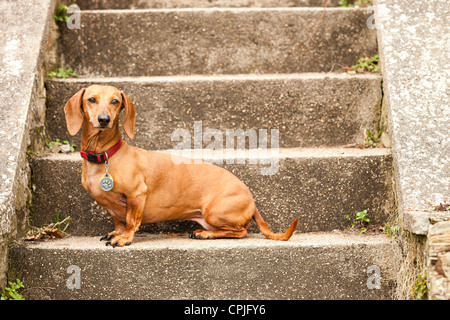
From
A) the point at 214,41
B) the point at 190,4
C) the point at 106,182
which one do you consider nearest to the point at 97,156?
the point at 106,182

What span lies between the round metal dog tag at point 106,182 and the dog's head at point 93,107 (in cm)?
28

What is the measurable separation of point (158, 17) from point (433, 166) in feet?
7.72

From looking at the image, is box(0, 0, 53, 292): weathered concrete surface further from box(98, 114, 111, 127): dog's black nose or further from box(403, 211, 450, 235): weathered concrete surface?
box(403, 211, 450, 235): weathered concrete surface

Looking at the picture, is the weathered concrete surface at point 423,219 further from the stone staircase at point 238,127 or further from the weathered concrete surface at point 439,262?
Result: the stone staircase at point 238,127

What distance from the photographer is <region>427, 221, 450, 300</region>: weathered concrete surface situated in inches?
92.7

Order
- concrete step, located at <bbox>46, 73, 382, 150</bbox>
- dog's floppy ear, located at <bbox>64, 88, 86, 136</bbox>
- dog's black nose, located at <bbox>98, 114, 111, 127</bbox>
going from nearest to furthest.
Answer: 1. dog's black nose, located at <bbox>98, 114, 111, 127</bbox>
2. dog's floppy ear, located at <bbox>64, 88, 86, 136</bbox>
3. concrete step, located at <bbox>46, 73, 382, 150</bbox>

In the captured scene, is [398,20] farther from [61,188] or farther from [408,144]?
[61,188]

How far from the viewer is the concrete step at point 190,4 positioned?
169 inches

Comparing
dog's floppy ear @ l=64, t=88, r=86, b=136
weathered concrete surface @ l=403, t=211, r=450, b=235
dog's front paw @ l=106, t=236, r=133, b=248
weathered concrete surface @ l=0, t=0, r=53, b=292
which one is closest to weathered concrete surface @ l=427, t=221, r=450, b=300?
weathered concrete surface @ l=403, t=211, r=450, b=235

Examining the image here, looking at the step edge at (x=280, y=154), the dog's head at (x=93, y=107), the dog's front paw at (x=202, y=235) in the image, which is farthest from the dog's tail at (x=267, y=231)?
the dog's head at (x=93, y=107)

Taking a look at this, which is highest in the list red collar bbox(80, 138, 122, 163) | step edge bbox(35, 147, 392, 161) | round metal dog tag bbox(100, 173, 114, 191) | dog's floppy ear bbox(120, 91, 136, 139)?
dog's floppy ear bbox(120, 91, 136, 139)

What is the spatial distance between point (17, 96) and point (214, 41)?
5.19ft

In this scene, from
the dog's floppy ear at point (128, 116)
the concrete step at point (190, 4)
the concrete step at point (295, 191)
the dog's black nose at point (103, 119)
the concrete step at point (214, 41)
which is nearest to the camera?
the dog's black nose at point (103, 119)

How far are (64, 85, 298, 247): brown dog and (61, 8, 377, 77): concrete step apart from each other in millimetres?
1075
